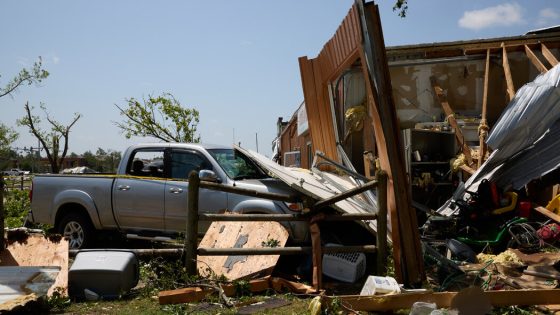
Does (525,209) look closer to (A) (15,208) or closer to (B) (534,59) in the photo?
(B) (534,59)

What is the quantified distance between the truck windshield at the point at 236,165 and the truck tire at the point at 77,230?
2.52m

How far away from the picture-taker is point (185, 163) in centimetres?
743

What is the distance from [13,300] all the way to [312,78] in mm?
9478

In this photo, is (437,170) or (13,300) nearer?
(13,300)

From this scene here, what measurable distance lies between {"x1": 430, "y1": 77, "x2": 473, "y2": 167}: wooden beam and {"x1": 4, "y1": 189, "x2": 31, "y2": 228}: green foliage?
10.4 metres

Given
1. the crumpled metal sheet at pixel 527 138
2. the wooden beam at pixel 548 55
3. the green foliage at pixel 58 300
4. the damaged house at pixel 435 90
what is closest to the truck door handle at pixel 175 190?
the green foliage at pixel 58 300

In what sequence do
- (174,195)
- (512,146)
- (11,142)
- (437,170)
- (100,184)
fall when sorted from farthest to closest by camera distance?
(11,142) → (437,170) → (512,146) → (100,184) → (174,195)

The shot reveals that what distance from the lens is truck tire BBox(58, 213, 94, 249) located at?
766cm

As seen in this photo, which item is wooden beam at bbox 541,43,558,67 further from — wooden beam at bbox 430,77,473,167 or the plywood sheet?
the plywood sheet

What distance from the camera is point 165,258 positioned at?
5.77 metres

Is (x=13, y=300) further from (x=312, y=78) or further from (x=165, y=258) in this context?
(x=312, y=78)

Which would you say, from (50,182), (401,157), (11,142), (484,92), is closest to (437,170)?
(484,92)

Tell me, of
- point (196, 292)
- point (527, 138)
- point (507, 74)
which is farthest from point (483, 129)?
point (196, 292)

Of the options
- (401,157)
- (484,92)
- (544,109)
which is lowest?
(401,157)
